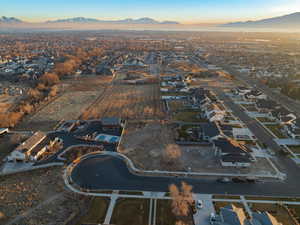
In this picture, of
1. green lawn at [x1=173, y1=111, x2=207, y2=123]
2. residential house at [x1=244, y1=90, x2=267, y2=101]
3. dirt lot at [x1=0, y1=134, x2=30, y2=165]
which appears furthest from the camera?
residential house at [x1=244, y1=90, x2=267, y2=101]

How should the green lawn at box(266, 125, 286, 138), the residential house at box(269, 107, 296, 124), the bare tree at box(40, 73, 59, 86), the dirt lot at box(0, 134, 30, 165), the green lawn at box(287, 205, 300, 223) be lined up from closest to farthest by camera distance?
the green lawn at box(287, 205, 300, 223), the dirt lot at box(0, 134, 30, 165), the green lawn at box(266, 125, 286, 138), the residential house at box(269, 107, 296, 124), the bare tree at box(40, 73, 59, 86)

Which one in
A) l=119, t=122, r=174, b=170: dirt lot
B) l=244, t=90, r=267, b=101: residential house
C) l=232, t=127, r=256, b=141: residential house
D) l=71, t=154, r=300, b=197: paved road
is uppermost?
l=244, t=90, r=267, b=101: residential house

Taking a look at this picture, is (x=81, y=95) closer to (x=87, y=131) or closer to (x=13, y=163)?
(x=87, y=131)

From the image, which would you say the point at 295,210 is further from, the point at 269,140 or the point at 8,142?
the point at 8,142

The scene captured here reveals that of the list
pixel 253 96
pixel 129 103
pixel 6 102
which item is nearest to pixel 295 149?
pixel 253 96

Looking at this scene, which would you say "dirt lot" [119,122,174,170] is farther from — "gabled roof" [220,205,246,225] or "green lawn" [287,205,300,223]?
"green lawn" [287,205,300,223]

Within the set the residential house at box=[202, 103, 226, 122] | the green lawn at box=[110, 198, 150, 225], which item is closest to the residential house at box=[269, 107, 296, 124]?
the residential house at box=[202, 103, 226, 122]

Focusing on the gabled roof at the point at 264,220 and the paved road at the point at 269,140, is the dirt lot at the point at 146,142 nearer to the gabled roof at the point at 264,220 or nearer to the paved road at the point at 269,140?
the gabled roof at the point at 264,220
